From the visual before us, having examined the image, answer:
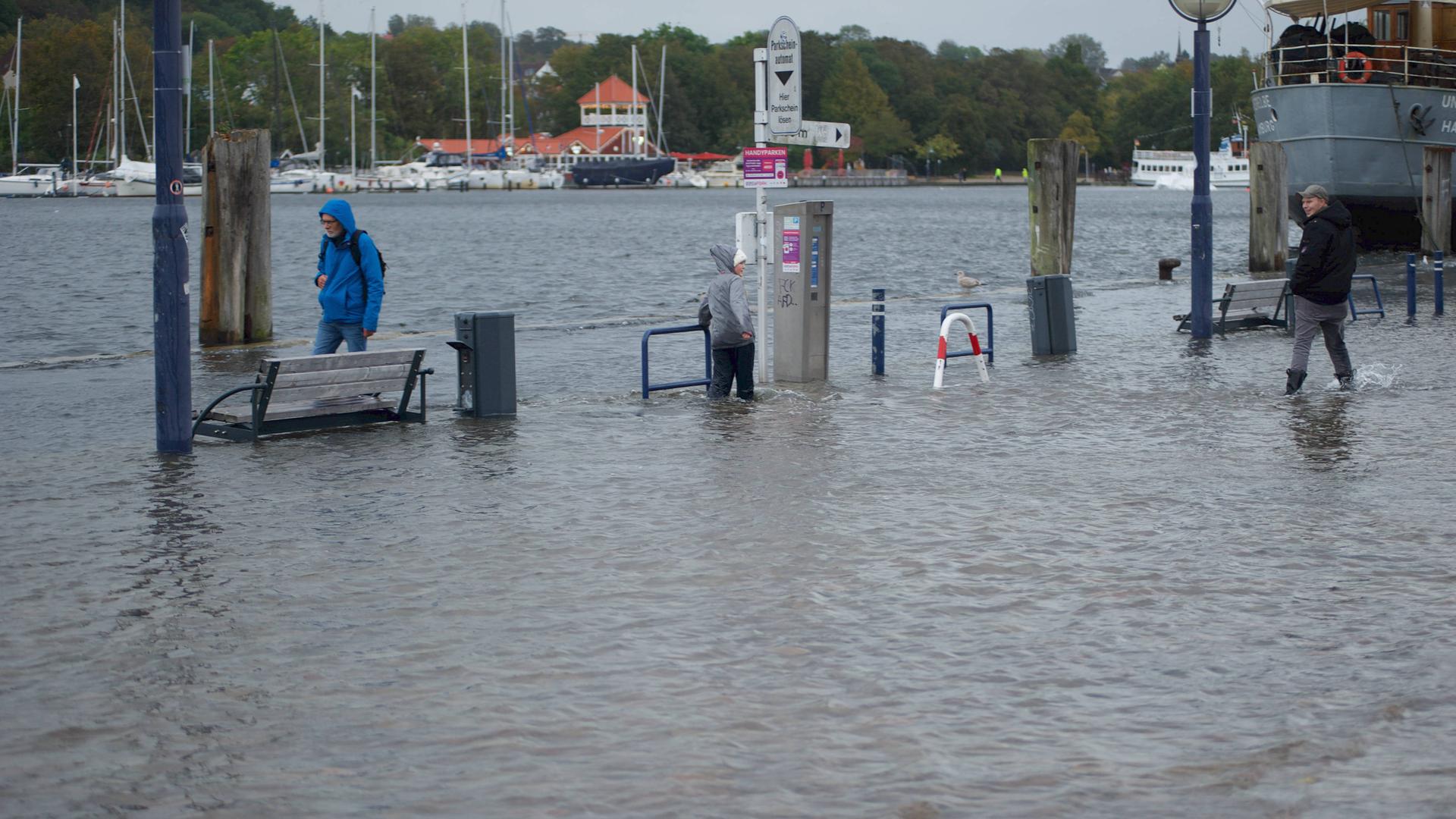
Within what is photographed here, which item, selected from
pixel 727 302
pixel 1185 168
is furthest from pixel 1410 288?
pixel 1185 168

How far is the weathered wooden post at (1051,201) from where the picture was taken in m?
27.9

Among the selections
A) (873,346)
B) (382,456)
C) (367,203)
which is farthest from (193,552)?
(367,203)

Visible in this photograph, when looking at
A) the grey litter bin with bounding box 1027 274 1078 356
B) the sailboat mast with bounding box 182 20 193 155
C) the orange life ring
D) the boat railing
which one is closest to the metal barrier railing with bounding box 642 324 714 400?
the sailboat mast with bounding box 182 20 193 155

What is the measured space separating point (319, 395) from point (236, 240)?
767 centimetres

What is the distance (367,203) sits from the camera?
5148 inches

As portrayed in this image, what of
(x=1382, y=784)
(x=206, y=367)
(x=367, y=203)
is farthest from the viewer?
(x=367, y=203)

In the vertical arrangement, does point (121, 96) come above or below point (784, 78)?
above

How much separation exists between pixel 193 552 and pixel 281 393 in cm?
404

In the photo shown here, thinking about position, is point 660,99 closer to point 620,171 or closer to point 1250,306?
point 620,171

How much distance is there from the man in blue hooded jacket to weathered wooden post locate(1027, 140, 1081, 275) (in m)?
16.1

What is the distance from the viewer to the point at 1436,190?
35188 mm

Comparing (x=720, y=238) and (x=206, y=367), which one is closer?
(x=206, y=367)

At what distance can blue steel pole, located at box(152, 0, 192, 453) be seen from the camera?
37.3ft

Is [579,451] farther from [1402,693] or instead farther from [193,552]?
[1402,693]
